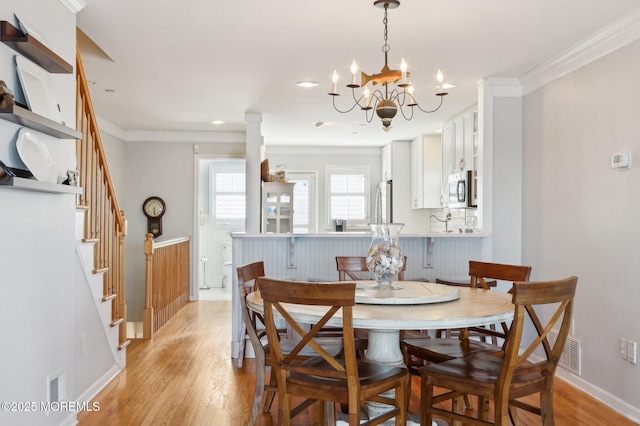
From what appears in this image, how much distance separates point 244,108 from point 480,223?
9.26ft

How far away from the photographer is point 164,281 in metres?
6.29

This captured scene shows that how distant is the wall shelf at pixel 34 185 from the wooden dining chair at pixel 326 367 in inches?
43.3

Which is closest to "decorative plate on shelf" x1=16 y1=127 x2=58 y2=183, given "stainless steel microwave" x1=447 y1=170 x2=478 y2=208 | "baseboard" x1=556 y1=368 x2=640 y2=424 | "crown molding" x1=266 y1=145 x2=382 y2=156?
"baseboard" x1=556 y1=368 x2=640 y2=424

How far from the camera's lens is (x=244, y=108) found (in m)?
5.94

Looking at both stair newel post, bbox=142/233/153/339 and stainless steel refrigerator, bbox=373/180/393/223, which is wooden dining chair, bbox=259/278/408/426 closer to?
stair newel post, bbox=142/233/153/339

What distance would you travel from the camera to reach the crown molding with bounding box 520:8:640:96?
3.26m

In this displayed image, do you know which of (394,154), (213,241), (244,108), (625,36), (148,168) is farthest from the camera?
(213,241)

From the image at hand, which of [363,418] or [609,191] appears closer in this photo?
[363,418]

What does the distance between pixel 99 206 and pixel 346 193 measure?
19.3ft

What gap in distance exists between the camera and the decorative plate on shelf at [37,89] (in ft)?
8.13

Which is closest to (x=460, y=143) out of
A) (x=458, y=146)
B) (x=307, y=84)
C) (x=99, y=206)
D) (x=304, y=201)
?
(x=458, y=146)

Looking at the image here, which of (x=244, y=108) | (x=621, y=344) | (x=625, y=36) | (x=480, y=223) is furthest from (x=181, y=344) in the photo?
(x=625, y=36)

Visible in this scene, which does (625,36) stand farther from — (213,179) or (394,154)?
(213,179)

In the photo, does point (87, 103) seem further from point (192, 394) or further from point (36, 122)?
point (192, 394)
